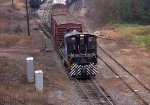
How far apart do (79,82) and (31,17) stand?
111 feet

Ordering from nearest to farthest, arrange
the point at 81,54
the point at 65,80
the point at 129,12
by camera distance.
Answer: the point at 81,54
the point at 65,80
the point at 129,12

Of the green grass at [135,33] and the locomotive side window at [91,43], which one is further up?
the locomotive side window at [91,43]

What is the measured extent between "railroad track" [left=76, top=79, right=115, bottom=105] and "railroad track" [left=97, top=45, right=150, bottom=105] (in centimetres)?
193

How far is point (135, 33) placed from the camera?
4703 centimetres

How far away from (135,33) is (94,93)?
883 inches

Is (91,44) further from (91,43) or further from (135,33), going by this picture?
(135,33)

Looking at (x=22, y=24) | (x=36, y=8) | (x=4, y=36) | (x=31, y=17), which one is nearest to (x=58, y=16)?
(x=4, y=36)

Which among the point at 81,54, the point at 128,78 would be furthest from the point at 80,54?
the point at 128,78

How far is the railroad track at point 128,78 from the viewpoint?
25.3 m

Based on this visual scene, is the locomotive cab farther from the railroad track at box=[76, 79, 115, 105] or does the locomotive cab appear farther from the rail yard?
the railroad track at box=[76, 79, 115, 105]

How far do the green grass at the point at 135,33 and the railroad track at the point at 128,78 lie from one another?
530 cm

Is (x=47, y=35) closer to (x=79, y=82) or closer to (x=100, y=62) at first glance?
(x=100, y=62)

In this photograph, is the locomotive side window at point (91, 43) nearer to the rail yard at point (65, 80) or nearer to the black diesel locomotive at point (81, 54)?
the black diesel locomotive at point (81, 54)

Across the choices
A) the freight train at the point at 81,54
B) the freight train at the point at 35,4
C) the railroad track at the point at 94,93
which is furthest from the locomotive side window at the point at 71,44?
the freight train at the point at 35,4
